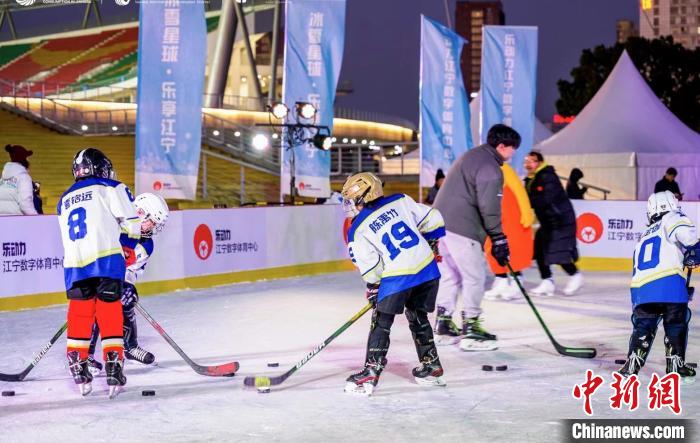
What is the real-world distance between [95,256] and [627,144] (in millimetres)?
22895

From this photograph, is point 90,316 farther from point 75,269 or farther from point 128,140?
point 128,140

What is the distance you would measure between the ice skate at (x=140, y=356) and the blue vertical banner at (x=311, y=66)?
35.5ft

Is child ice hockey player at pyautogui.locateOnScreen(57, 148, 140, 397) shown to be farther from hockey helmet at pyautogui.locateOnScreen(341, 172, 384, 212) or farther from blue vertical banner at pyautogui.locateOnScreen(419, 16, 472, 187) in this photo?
blue vertical banner at pyautogui.locateOnScreen(419, 16, 472, 187)

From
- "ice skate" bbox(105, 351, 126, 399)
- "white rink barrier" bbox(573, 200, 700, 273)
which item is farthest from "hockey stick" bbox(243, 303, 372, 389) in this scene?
"white rink barrier" bbox(573, 200, 700, 273)

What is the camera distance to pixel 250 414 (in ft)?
20.6

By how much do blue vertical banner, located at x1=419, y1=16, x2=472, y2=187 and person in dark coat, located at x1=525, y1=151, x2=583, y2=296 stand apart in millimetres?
8471

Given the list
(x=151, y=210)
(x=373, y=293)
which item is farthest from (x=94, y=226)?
(x=373, y=293)

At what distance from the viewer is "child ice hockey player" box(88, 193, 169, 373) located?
24.2 ft

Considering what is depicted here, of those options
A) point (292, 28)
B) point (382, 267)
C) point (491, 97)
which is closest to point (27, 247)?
point (382, 267)

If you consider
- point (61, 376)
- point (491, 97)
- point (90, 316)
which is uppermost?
point (491, 97)

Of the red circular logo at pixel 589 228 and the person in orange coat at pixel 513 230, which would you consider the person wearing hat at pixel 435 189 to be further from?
the person in orange coat at pixel 513 230

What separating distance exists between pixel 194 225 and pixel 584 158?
16.5 meters

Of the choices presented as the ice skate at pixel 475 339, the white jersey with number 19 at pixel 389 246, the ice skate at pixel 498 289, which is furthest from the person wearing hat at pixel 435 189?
the white jersey with number 19 at pixel 389 246

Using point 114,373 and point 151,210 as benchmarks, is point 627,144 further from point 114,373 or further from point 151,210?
point 114,373
